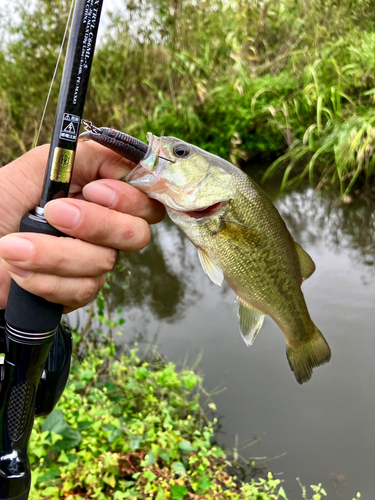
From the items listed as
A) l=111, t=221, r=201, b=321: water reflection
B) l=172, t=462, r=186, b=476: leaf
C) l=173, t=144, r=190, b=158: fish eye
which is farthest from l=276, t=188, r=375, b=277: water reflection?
l=173, t=144, r=190, b=158: fish eye

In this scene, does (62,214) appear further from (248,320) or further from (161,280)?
(161,280)

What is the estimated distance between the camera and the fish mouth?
1.15 m

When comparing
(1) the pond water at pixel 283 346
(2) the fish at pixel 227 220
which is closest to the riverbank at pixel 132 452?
(1) the pond water at pixel 283 346

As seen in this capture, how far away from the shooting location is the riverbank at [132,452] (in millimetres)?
1956

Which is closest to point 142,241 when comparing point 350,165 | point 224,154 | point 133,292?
point 133,292

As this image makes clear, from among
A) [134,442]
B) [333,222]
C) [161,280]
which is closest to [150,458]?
[134,442]

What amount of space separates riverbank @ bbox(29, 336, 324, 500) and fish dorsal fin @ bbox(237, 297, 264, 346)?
1131 mm

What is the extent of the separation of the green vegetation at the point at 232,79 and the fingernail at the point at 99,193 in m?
2.91

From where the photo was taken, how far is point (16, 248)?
2.74ft

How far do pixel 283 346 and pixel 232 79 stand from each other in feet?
13.3

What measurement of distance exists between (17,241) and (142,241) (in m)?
0.36

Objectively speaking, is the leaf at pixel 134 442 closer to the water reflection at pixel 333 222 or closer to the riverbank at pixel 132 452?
the riverbank at pixel 132 452

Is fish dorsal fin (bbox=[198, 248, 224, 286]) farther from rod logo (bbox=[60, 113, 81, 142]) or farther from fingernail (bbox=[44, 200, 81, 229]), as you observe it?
rod logo (bbox=[60, 113, 81, 142])

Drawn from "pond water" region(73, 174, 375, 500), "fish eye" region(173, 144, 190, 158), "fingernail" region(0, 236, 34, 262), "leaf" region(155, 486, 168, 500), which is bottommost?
"leaf" region(155, 486, 168, 500)
